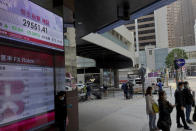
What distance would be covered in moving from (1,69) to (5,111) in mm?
699

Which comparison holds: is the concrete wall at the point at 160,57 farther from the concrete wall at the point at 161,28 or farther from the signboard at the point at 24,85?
the signboard at the point at 24,85

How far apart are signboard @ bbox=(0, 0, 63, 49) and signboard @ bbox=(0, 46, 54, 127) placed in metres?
0.30

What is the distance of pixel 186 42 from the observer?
158000 millimetres

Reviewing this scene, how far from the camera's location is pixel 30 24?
161 inches

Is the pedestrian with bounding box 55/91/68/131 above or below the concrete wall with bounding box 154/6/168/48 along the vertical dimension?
below

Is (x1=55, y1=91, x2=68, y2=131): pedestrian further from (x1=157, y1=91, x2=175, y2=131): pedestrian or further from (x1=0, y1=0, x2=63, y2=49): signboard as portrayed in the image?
(x1=157, y1=91, x2=175, y2=131): pedestrian

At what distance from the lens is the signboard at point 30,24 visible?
139 inches

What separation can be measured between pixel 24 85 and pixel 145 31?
100739 mm

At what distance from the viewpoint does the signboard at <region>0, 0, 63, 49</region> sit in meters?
3.54

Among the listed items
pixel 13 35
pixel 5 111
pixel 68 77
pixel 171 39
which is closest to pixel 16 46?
pixel 13 35

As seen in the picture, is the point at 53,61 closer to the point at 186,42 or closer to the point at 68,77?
the point at 68,77

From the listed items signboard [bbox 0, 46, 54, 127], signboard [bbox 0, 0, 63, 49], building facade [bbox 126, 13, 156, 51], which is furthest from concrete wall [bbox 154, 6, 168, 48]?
signboard [bbox 0, 46, 54, 127]

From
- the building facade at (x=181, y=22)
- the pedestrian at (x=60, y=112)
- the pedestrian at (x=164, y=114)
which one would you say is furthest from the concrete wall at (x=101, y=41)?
the building facade at (x=181, y=22)

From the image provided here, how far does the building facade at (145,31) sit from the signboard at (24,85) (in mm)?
98204
